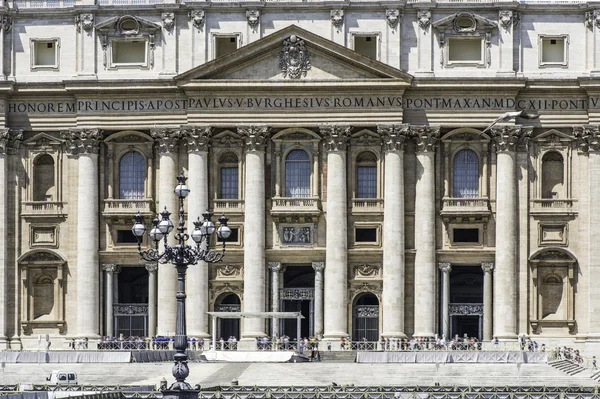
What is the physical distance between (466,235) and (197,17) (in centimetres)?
2025

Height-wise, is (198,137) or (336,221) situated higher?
(198,137)

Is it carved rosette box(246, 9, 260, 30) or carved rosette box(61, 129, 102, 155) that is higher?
carved rosette box(246, 9, 260, 30)

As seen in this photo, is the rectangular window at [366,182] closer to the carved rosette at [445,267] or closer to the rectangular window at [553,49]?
the carved rosette at [445,267]

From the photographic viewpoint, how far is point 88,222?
119875 mm

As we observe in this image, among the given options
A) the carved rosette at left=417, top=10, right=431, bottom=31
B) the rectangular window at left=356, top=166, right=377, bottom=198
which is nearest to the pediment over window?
the carved rosette at left=417, top=10, right=431, bottom=31

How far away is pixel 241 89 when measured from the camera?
11919cm

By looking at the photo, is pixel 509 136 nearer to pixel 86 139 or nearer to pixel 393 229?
pixel 393 229

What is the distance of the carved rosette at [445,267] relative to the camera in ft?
392

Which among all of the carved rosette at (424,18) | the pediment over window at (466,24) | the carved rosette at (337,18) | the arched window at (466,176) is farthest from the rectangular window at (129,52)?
the arched window at (466,176)

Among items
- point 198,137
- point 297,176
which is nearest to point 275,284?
point 297,176

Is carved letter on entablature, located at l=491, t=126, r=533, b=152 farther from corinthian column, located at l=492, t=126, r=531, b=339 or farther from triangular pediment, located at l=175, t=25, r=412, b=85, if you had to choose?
triangular pediment, located at l=175, t=25, r=412, b=85

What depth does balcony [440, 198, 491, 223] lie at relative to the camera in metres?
119

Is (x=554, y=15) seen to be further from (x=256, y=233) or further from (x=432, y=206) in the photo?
(x=256, y=233)

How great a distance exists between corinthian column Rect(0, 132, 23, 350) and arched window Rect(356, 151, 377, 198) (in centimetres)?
2001
